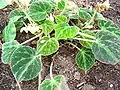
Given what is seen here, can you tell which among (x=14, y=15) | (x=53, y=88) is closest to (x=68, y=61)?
(x=53, y=88)

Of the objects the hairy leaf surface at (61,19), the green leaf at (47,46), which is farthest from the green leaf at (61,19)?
the green leaf at (47,46)

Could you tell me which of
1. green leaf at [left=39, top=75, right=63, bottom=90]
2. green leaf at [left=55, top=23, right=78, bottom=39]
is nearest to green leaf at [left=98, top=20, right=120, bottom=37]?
green leaf at [left=55, top=23, right=78, bottom=39]

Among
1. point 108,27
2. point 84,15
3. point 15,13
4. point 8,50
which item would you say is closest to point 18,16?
point 15,13

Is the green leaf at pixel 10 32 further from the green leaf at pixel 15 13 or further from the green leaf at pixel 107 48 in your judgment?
the green leaf at pixel 107 48

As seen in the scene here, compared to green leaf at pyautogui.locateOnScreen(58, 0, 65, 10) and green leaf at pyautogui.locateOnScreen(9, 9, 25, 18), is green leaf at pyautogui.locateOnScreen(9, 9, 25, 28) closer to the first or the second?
green leaf at pyautogui.locateOnScreen(9, 9, 25, 18)

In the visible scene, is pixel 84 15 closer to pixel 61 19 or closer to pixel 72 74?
pixel 61 19

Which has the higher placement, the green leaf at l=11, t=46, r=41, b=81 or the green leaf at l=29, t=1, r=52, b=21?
the green leaf at l=29, t=1, r=52, b=21
